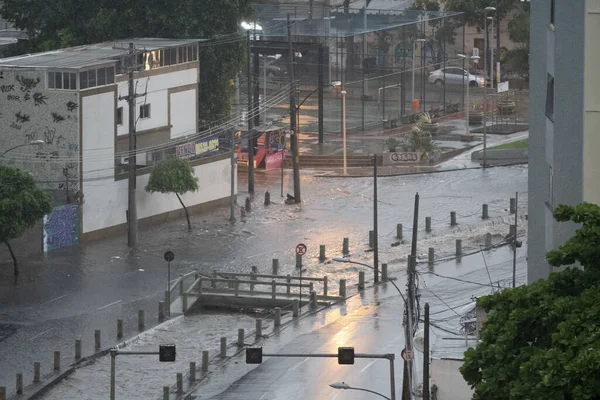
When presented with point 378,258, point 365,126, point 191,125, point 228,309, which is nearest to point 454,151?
point 365,126

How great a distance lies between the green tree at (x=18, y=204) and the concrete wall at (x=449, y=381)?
2135cm

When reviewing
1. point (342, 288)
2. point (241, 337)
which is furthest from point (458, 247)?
point (241, 337)

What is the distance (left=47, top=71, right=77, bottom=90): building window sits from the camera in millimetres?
54000

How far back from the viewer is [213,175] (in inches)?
2397

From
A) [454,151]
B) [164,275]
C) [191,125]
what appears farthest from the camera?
[454,151]

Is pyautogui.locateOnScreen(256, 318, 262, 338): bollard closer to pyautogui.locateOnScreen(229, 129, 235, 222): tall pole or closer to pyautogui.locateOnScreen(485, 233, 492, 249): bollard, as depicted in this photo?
pyautogui.locateOnScreen(485, 233, 492, 249): bollard

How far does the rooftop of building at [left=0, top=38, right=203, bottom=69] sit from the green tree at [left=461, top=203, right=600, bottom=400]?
36.7 meters

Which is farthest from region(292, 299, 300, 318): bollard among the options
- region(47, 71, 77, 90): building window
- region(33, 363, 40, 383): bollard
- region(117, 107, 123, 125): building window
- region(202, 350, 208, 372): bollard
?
region(117, 107, 123, 125): building window

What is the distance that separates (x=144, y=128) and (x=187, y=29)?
7.73 meters

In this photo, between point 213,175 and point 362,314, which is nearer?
point 362,314

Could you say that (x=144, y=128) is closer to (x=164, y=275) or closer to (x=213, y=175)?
(x=213, y=175)

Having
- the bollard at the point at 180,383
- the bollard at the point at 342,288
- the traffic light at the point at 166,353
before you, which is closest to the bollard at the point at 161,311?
the bollard at the point at 342,288

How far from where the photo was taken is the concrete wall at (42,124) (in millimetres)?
54250

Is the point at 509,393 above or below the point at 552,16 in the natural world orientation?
below
